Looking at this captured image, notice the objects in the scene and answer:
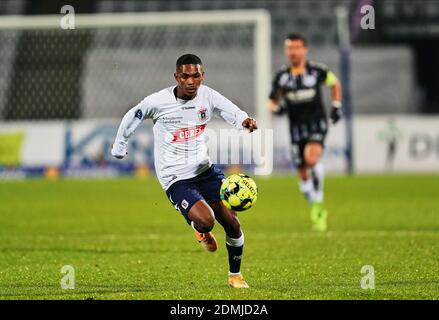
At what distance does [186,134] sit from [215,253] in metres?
3.11

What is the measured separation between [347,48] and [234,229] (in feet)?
72.6

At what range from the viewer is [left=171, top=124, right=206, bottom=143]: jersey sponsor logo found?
8.40 metres

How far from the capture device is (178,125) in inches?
330

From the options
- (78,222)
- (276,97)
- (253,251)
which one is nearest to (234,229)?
(253,251)

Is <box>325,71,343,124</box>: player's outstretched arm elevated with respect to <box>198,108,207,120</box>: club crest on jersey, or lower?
elevated

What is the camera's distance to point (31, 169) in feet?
88.7

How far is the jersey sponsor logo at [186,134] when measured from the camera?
8.40 meters

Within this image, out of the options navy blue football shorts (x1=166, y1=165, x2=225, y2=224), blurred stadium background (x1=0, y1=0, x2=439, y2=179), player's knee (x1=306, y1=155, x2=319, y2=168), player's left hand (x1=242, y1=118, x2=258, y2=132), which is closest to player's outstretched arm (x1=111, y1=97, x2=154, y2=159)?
navy blue football shorts (x1=166, y1=165, x2=225, y2=224)

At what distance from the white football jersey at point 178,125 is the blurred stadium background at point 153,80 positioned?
1308 centimetres

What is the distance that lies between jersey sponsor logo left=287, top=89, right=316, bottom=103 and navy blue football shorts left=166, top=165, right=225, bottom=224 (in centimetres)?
604
